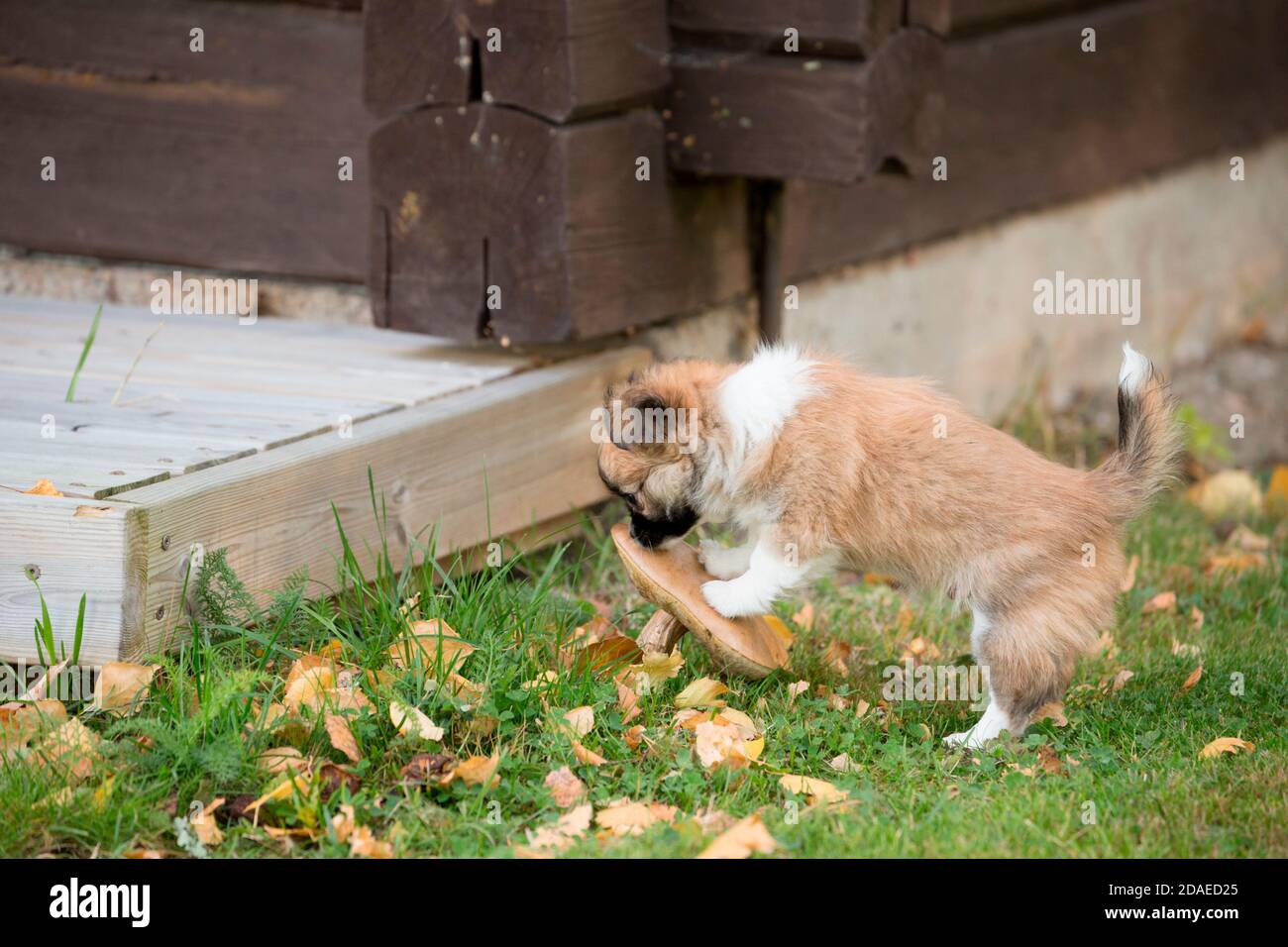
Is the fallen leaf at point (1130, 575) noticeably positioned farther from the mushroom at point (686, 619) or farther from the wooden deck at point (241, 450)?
the wooden deck at point (241, 450)

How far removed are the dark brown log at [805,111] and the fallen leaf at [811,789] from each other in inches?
94.8

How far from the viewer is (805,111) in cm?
518

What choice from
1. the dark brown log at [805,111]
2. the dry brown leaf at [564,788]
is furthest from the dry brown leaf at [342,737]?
the dark brown log at [805,111]

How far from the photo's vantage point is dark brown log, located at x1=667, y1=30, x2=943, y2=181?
511 cm

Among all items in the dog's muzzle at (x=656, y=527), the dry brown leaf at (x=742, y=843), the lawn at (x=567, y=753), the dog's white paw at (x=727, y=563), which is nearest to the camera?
the dry brown leaf at (x=742, y=843)

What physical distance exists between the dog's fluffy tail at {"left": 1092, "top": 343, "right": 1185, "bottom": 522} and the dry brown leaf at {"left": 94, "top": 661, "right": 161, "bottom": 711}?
2.47 metres

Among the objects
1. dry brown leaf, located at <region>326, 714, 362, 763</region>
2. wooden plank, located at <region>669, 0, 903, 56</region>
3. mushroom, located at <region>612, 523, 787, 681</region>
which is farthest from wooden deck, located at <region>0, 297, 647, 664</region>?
wooden plank, located at <region>669, 0, 903, 56</region>

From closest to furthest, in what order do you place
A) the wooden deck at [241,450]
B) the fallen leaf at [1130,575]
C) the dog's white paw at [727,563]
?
1. the wooden deck at [241,450]
2. the dog's white paw at [727,563]
3. the fallen leaf at [1130,575]

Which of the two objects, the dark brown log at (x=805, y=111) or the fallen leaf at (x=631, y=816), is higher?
the dark brown log at (x=805, y=111)

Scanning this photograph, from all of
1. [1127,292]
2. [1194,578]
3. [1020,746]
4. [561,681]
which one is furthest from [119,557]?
[1127,292]

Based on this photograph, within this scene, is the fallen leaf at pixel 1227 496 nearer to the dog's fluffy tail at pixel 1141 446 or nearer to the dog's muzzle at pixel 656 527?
the dog's fluffy tail at pixel 1141 446

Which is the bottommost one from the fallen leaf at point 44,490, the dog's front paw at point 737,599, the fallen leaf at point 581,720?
the fallen leaf at point 581,720

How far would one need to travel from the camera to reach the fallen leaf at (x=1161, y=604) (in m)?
5.14

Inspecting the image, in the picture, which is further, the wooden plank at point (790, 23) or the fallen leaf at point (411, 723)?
the wooden plank at point (790, 23)
